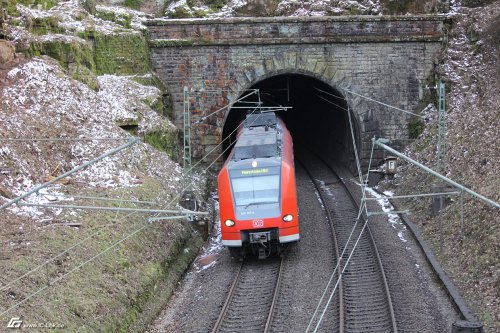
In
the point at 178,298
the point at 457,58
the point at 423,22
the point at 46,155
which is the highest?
the point at 423,22

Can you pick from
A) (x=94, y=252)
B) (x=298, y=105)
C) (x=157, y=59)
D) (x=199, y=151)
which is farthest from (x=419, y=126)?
(x=94, y=252)

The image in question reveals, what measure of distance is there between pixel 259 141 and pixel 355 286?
5168 mm

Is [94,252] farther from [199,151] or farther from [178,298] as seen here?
[199,151]

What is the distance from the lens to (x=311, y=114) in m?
34.9

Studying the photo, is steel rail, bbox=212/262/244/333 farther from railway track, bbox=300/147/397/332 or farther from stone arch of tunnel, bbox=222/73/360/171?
→ stone arch of tunnel, bbox=222/73/360/171

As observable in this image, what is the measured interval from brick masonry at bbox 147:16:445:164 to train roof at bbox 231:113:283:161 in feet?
16.1

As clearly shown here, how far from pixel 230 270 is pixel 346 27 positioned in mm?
12464

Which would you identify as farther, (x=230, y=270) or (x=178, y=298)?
(x=230, y=270)

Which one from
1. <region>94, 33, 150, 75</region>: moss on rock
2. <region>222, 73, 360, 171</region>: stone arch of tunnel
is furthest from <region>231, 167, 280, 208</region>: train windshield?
<region>94, 33, 150, 75</region>: moss on rock

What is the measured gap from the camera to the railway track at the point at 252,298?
41.5 ft

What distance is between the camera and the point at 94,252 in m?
13.4

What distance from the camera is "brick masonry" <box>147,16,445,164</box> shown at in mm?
24094

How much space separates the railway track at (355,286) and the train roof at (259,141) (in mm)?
3178

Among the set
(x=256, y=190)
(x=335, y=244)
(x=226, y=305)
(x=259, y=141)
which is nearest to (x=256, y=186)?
(x=256, y=190)
